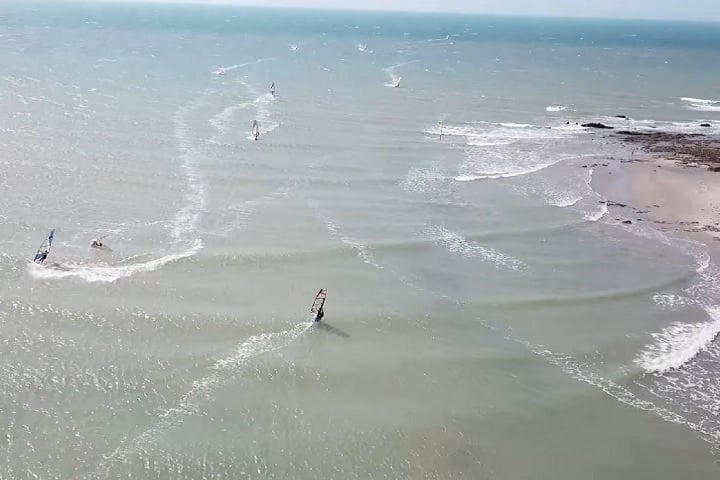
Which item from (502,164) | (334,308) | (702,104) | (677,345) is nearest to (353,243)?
(334,308)

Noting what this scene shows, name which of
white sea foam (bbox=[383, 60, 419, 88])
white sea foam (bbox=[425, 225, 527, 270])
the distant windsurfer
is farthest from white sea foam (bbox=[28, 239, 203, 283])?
white sea foam (bbox=[383, 60, 419, 88])

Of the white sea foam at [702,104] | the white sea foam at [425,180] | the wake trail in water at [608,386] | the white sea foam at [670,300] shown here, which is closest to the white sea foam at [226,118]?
the white sea foam at [425,180]

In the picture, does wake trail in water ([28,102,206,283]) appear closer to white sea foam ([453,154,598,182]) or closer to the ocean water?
the ocean water

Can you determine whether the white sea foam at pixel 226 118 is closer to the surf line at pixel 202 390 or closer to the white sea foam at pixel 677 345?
the surf line at pixel 202 390

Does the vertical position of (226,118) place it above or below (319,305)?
above

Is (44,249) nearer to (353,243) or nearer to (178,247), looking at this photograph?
(178,247)

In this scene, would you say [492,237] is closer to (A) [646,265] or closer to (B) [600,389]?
(A) [646,265]
